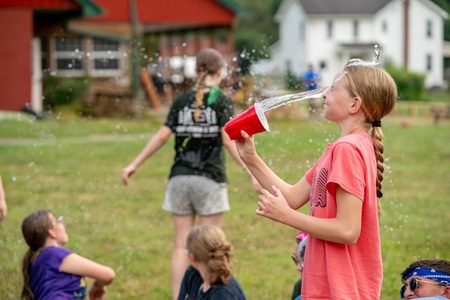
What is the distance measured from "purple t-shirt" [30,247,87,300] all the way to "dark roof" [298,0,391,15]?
205ft

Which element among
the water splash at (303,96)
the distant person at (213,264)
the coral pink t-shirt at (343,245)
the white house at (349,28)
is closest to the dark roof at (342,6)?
the white house at (349,28)

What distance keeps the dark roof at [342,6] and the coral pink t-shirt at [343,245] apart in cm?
6392

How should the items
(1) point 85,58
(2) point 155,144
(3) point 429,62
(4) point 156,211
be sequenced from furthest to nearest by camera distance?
1. (3) point 429,62
2. (1) point 85,58
3. (4) point 156,211
4. (2) point 155,144

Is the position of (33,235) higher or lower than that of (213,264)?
higher

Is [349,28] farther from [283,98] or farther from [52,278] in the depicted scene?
[283,98]

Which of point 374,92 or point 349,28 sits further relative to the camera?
point 349,28

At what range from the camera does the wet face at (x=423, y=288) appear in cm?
389

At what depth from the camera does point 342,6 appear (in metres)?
67.8

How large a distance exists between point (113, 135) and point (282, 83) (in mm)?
10092

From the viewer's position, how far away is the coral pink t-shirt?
322 cm

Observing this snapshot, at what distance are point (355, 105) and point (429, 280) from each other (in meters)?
1.00

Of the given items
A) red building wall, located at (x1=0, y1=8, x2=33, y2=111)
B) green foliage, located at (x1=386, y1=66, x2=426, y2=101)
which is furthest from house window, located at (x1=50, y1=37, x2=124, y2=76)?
green foliage, located at (x1=386, y1=66, x2=426, y2=101)

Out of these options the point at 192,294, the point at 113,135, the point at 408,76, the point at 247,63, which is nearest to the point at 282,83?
the point at 247,63

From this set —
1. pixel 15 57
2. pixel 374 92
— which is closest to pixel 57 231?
pixel 374 92
